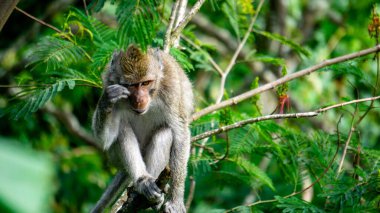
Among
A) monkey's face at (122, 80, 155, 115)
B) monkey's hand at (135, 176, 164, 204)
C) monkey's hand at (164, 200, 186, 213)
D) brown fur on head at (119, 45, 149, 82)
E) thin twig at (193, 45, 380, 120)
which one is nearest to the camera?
monkey's face at (122, 80, 155, 115)

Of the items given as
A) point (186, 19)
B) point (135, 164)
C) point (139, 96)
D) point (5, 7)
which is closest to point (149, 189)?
point (135, 164)

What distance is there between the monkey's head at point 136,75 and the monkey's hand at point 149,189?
2.64ft

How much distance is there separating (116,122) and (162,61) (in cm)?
84

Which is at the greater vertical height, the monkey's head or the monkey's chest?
the monkey's head

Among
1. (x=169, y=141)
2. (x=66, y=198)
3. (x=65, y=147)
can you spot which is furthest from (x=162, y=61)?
(x=65, y=147)

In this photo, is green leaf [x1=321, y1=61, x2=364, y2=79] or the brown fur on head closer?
the brown fur on head

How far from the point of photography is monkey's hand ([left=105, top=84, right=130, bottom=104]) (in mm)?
4965

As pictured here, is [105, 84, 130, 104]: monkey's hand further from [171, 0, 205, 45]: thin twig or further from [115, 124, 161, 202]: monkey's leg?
[171, 0, 205, 45]: thin twig

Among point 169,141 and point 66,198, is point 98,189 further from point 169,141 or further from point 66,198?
point 169,141

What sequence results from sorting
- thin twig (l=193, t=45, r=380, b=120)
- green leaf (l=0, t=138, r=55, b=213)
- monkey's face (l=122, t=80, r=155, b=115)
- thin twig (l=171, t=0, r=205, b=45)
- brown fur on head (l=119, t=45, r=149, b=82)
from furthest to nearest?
1. thin twig (l=193, t=45, r=380, b=120)
2. thin twig (l=171, t=0, r=205, b=45)
3. brown fur on head (l=119, t=45, r=149, b=82)
4. monkey's face (l=122, t=80, r=155, b=115)
5. green leaf (l=0, t=138, r=55, b=213)

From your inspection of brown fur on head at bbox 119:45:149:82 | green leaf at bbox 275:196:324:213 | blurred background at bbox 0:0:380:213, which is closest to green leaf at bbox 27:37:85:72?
blurred background at bbox 0:0:380:213

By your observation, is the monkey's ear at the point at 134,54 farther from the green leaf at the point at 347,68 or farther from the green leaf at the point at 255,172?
the green leaf at the point at 347,68

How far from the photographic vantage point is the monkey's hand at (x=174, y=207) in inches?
224

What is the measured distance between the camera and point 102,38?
5.84 meters
